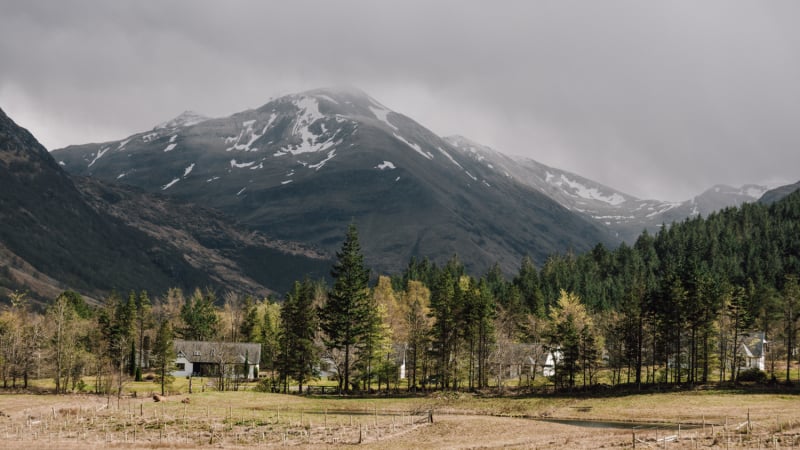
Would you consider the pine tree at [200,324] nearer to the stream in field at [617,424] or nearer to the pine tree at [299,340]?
the pine tree at [299,340]

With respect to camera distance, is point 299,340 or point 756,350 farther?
point 756,350

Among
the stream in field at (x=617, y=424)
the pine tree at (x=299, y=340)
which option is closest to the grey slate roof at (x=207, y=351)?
the pine tree at (x=299, y=340)

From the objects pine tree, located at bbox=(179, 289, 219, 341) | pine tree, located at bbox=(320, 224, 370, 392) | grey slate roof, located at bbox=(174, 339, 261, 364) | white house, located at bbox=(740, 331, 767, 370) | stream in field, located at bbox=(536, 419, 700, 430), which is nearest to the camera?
stream in field, located at bbox=(536, 419, 700, 430)

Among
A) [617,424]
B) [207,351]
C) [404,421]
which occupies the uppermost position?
[404,421]

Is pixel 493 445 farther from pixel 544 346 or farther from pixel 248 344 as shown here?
pixel 248 344

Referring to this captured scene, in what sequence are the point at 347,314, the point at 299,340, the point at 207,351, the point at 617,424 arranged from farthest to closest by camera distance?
the point at 207,351 → the point at 299,340 → the point at 347,314 → the point at 617,424

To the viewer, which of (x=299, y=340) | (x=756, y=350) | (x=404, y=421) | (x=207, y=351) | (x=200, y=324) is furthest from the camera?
(x=200, y=324)

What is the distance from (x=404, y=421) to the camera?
68.3m

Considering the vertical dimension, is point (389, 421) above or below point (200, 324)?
below

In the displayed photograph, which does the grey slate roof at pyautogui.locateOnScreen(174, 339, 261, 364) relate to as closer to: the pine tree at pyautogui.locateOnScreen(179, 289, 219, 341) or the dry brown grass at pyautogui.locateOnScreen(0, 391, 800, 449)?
the pine tree at pyautogui.locateOnScreen(179, 289, 219, 341)

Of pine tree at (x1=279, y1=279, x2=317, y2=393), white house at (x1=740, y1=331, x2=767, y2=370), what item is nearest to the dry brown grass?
pine tree at (x1=279, y1=279, x2=317, y2=393)

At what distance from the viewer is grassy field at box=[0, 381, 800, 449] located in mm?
54312

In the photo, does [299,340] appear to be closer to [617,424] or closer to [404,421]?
[404,421]

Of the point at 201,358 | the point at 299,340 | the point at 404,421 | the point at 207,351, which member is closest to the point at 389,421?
the point at 404,421
